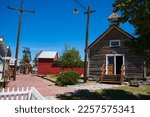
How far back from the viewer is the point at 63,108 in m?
6.30

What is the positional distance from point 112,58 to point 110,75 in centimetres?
269

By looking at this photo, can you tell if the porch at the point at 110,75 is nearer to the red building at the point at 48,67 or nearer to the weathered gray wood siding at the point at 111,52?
the weathered gray wood siding at the point at 111,52

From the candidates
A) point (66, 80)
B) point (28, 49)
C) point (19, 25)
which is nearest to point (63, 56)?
point (19, 25)

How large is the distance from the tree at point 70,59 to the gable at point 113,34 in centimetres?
1894

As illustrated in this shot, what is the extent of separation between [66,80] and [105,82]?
4.60 meters

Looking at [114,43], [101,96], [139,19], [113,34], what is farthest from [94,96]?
[113,34]

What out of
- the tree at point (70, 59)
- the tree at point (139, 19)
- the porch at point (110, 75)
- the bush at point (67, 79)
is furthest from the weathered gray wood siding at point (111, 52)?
the tree at point (70, 59)

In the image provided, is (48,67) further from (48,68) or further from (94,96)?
(94,96)

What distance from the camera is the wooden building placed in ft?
74.4

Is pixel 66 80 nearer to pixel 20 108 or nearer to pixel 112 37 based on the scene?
pixel 112 37

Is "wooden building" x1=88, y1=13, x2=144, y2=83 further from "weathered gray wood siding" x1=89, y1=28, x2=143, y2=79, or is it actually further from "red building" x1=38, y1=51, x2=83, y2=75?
"red building" x1=38, y1=51, x2=83, y2=75

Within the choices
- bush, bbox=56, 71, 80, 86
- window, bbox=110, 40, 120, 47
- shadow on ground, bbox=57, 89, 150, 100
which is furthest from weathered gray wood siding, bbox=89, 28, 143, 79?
shadow on ground, bbox=57, 89, 150, 100

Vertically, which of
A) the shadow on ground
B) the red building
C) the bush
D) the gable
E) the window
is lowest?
the shadow on ground

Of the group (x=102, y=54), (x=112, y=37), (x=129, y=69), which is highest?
(x=112, y=37)
